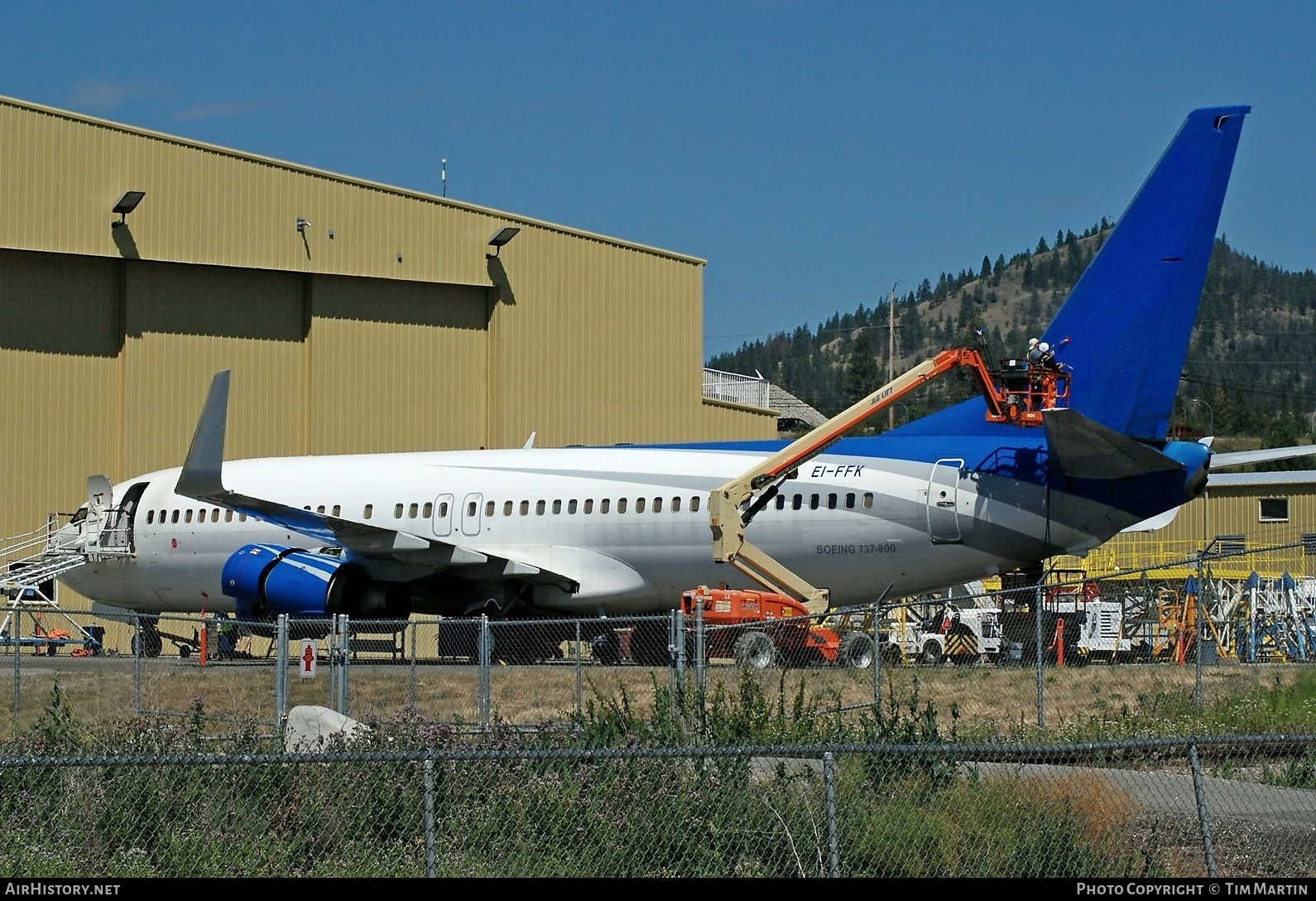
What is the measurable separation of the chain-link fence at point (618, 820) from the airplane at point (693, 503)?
9726 millimetres

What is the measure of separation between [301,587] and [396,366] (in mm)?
10500

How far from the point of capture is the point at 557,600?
78.3 feet

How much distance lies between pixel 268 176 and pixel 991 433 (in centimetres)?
1705

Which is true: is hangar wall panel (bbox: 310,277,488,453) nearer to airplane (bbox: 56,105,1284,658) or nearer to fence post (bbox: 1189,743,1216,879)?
airplane (bbox: 56,105,1284,658)

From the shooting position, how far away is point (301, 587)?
23.3 meters

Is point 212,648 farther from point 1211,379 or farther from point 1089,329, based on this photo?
point 1211,379

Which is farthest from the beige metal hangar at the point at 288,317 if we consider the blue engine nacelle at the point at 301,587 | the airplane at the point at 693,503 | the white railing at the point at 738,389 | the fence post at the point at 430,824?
the fence post at the point at 430,824

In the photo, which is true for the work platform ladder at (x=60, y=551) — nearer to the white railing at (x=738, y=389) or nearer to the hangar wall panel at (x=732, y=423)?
the hangar wall panel at (x=732, y=423)

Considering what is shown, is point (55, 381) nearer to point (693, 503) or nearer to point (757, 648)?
point (693, 503)

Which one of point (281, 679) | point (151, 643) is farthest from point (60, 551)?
point (281, 679)

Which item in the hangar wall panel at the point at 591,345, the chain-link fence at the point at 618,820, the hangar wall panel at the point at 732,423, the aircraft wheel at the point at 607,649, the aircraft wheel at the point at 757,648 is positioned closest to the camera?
the chain-link fence at the point at 618,820

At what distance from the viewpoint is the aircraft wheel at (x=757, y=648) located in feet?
55.6
